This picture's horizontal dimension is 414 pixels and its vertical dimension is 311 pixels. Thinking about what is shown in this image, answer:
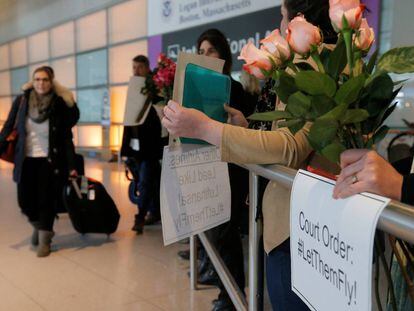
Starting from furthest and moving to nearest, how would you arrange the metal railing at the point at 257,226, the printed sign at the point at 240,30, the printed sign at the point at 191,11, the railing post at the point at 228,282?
the printed sign at the point at 191,11 → the printed sign at the point at 240,30 → the railing post at the point at 228,282 → the metal railing at the point at 257,226

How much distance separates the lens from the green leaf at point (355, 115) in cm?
75

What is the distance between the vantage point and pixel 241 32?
6887mm

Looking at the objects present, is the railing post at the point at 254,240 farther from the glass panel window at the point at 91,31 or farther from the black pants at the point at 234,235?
the glass panel window at the point at 91,31

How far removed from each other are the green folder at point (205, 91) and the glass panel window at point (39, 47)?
12926 millimetres

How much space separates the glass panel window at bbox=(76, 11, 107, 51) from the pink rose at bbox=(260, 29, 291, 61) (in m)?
10.5

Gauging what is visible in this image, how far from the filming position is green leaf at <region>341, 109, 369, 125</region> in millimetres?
753

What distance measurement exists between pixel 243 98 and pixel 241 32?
4569mm

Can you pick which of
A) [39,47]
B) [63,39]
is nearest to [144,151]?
[63,39]

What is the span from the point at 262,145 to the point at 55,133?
293cm

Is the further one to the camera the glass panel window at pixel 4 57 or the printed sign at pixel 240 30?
the glass panel window at pixel 4 57

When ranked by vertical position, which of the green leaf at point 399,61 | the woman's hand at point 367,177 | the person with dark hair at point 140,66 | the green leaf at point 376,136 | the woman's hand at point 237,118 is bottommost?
the woman's hand at point 367,177

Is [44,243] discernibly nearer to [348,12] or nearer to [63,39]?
[348,12]

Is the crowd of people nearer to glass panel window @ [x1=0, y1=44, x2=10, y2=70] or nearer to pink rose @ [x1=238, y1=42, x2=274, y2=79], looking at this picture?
pink rose @ [x1=238, y1=42, x2=274, y2=79]

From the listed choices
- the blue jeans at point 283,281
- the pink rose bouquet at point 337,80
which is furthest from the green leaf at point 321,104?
the blue jeans at point 283,281
